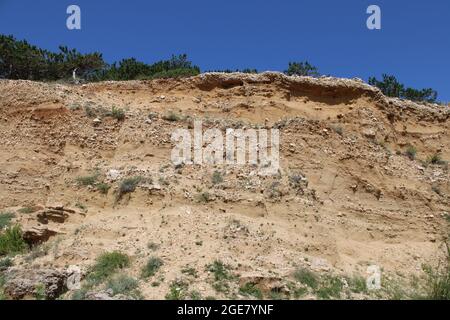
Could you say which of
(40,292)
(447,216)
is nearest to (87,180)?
(40,292)

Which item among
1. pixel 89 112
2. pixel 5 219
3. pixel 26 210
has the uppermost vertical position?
pixel 89 112

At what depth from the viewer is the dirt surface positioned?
34.9ft

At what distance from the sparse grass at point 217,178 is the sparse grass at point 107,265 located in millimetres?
3351

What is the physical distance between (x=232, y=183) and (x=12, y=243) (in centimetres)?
503

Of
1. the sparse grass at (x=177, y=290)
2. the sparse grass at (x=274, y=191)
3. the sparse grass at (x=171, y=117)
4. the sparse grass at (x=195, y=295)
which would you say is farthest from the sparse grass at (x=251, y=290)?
the sparse grass at (x=171, y=117)

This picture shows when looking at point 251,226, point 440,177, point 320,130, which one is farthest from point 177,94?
point 440,177

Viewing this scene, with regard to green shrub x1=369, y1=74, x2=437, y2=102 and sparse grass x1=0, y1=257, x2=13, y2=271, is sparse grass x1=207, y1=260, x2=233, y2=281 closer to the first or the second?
sparse grass x1=0, y1=257, x2=13, y2=271

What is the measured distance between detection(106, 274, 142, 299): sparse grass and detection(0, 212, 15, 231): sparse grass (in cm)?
366

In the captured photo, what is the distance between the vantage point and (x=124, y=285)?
30.2ft

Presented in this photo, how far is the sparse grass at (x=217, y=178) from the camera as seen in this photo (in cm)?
1287
